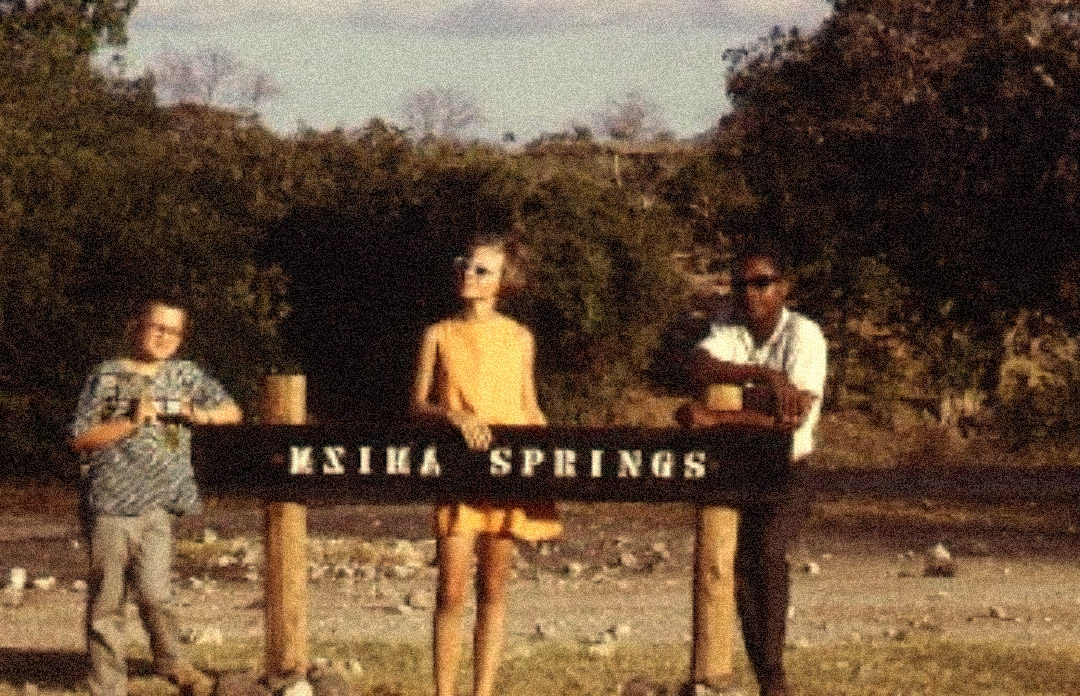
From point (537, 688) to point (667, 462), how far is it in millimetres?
2074

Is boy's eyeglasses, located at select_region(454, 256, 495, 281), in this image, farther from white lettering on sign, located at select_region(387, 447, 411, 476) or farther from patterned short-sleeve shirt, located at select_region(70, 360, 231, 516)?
patterned short-sleeve shirt, located at select_region(70, 360, 231, 516)

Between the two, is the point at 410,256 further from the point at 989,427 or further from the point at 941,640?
the point at 941,640

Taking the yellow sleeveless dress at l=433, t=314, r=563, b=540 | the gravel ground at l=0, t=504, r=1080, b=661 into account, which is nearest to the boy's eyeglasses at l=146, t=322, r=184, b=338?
the yellow sleeveless dress at l=433, t=314, r=563, b=540

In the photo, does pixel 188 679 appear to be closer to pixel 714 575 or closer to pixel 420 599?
pixel 714 575

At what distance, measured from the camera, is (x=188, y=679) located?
11.4 meters

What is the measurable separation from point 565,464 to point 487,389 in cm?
39

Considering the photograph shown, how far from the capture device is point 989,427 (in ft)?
114

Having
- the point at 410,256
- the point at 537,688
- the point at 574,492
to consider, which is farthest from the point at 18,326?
the point at 574,492

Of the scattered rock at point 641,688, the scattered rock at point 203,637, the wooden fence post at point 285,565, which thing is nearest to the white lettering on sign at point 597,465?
the wooden fence post at point 285,565

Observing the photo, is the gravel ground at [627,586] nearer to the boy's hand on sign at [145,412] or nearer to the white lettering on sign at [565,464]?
the boy's hand on sign at [145,412]

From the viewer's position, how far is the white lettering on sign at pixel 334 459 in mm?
10422

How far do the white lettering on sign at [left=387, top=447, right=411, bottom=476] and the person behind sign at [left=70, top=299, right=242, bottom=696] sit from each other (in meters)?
0.73

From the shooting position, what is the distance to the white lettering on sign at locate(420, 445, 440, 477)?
33.5ft

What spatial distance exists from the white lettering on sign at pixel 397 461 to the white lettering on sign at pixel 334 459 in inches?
7.9
